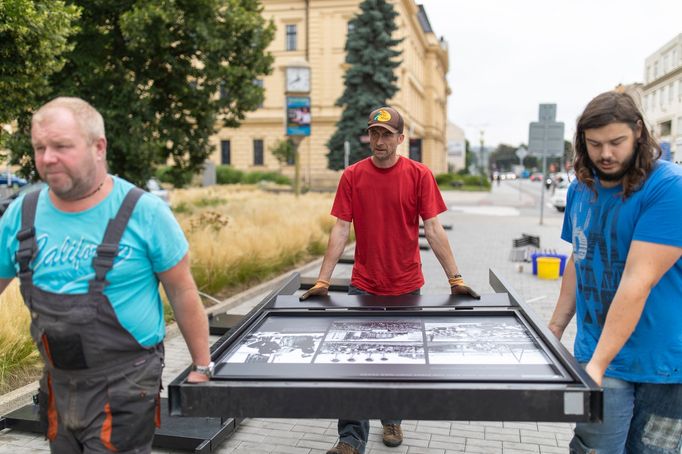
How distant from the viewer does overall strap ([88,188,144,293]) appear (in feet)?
7.17

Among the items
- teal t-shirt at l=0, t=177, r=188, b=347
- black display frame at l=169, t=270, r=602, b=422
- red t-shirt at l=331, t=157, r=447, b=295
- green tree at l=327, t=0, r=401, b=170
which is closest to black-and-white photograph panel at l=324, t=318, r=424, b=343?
black display frame at l=169, t=270, r=602, b=422

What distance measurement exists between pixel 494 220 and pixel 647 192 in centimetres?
2269

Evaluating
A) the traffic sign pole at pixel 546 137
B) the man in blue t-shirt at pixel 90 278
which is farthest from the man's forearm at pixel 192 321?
the traffic sign pole at pixel 546 137

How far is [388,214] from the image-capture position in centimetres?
421

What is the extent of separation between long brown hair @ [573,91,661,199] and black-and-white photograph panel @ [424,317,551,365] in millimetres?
690

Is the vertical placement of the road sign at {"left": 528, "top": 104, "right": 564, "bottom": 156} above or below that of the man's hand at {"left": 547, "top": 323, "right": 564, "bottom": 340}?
above

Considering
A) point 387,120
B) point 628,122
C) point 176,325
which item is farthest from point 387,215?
point 176,325

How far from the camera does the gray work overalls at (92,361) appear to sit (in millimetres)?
2207

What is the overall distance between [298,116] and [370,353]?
23038 mm

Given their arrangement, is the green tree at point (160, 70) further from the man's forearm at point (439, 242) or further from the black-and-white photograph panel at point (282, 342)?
the black-and-white photograph panel at point (282, 342)

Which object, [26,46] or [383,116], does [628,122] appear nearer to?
[383,116]

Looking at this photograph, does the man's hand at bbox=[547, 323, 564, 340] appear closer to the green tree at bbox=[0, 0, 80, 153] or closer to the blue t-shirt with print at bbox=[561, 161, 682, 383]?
the blue t-shirt with print at bbox=[561, 161, 682, 383]

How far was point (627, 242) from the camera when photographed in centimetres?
246

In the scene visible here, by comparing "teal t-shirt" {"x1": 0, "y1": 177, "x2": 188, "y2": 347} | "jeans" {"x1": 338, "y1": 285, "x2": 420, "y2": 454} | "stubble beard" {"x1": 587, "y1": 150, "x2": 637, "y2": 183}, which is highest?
"stubble beard" {"x1": 587, "y1": 150, "x2": 637, "y2": 183}
